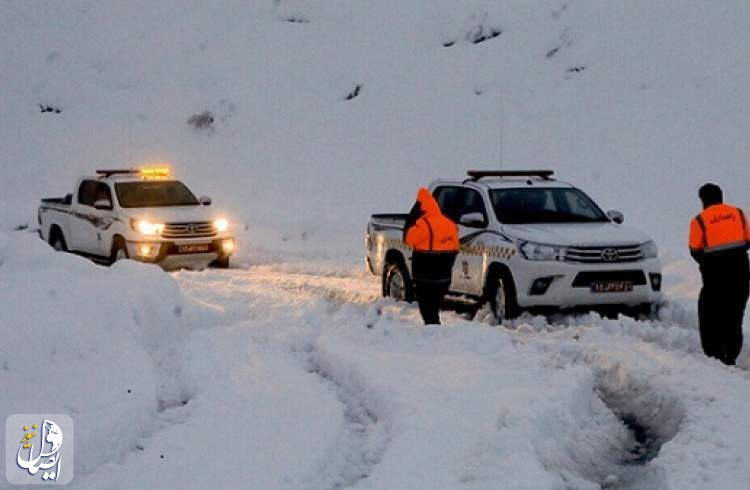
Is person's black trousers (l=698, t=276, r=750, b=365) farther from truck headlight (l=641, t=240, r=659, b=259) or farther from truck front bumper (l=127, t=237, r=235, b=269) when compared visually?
truck front bumper (l=127, t=237, r=235, b=269)

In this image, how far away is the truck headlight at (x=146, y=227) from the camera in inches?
691

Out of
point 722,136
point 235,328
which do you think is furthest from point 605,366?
point 722,136

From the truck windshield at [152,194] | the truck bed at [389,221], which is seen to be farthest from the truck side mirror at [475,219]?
the truck windshield at [152,194]

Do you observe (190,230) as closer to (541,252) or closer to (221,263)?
(221,263)

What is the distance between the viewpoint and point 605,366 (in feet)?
31.7

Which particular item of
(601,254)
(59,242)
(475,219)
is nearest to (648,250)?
(601,254)

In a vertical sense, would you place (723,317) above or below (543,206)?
below

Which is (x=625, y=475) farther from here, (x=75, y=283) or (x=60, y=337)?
(x=75, y=283)

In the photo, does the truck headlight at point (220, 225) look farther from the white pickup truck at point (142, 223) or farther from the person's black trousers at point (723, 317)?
the person's black trousers at point (723, 317)

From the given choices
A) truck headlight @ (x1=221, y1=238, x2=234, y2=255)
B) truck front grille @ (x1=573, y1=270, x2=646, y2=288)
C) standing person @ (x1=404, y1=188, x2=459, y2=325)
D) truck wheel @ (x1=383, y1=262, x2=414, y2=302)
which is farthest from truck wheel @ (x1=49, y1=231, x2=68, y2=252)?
truck front grille @ (x1=573, y1=270, x2=646, y2=288)

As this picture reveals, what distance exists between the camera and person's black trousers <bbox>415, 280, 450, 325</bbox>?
469 inches

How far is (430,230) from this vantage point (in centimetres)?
1194

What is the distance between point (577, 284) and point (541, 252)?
534mm

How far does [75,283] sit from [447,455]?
489 centimetres
